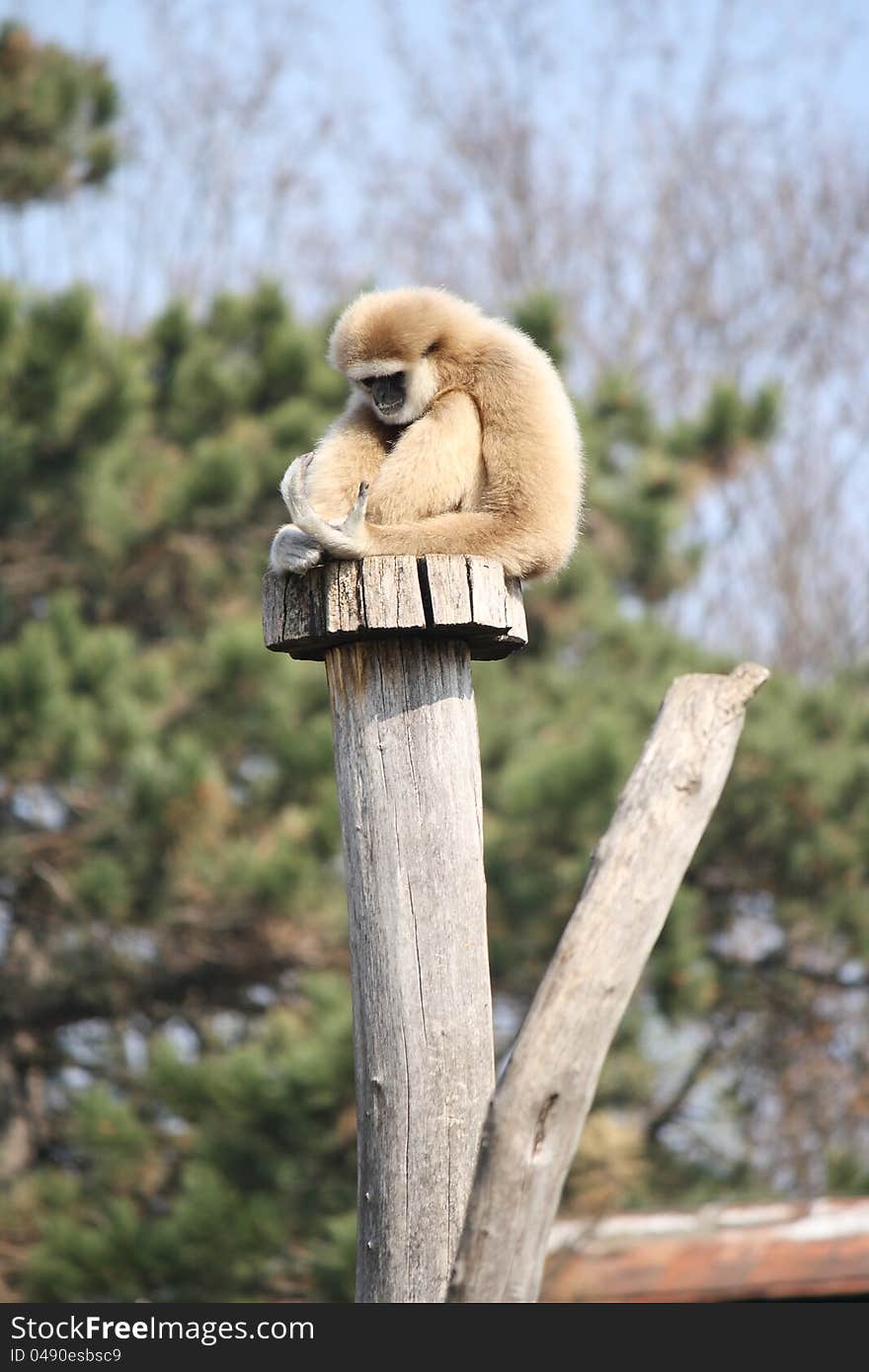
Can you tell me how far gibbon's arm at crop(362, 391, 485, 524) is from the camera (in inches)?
120

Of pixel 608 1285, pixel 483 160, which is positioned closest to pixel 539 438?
pixel 608 1285

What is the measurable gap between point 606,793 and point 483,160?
39.7ft

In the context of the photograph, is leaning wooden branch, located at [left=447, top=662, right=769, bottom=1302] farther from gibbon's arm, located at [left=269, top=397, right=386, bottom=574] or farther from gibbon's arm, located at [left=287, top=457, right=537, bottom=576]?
gibbon's arm, located at [left=269, top=397, right=386, bottom=574]

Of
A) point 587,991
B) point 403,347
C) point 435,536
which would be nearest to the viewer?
point 587,991

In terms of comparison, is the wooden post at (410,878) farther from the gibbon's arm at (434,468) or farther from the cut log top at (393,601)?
the gibbon's arm at (434,468)

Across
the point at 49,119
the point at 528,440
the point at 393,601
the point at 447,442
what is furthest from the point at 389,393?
the point at 49,119

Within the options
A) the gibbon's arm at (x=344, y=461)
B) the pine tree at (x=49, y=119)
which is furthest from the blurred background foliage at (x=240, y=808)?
the gibbon's arm at (x=344, y=461)

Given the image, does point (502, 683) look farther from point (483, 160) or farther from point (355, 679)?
point (483, 160)

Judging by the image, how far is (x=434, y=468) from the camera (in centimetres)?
306

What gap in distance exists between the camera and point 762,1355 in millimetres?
2746

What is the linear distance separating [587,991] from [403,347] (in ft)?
4.73

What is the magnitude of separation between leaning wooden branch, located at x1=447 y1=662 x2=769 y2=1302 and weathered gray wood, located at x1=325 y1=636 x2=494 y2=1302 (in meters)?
0.23

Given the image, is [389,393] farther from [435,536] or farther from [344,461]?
[435,536]

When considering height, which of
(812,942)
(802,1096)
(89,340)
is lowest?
(802,1096)
